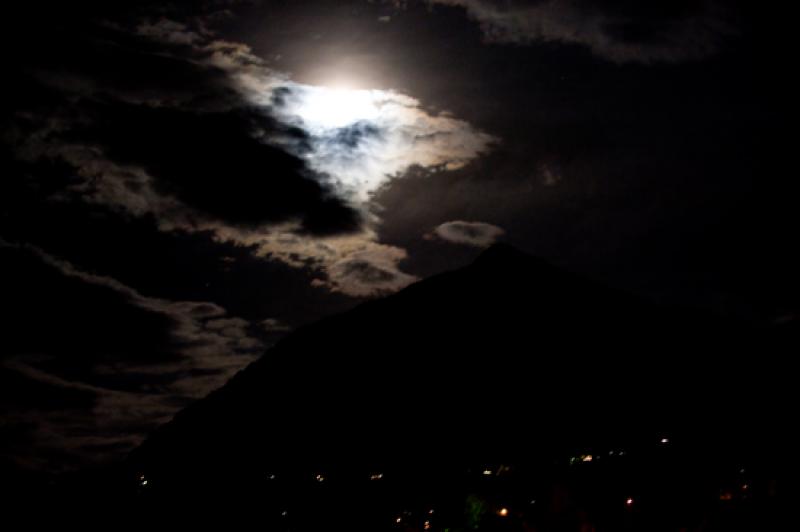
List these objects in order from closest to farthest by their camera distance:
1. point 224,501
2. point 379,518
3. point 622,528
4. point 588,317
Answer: point 622,528, point 379,518, point 224,501, point 588,317

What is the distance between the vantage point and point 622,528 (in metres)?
2.18

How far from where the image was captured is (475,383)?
26.4ft

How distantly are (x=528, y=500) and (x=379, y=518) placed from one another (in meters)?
1.19

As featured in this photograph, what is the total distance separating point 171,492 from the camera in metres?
3.89

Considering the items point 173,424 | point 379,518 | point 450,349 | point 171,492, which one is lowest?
point 379,518

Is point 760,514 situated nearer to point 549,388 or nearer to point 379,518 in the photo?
point 379,518

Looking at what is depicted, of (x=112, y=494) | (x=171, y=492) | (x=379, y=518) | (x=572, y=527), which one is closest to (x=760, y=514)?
(x=572, y=527)

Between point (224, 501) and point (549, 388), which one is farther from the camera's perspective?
point (549, 388)

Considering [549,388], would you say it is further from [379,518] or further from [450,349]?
[379,518]

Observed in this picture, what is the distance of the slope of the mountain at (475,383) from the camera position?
7.25 m

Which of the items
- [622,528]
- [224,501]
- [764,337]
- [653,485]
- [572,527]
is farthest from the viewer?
[764,337]

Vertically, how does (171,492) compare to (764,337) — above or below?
below

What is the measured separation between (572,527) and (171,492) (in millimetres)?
3106

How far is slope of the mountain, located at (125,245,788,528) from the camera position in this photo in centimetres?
725
